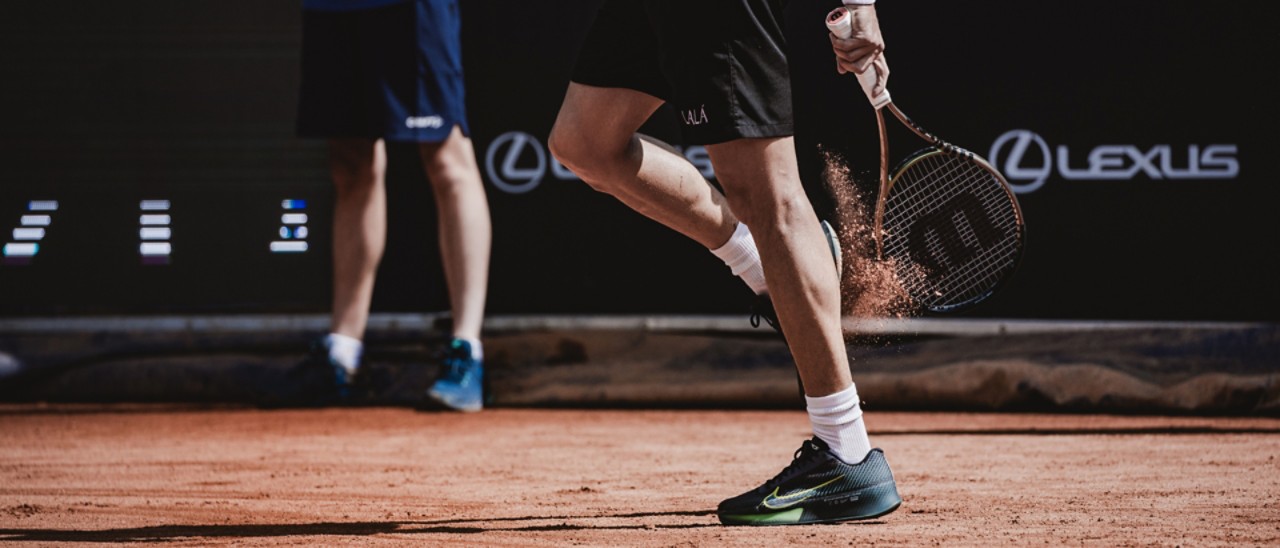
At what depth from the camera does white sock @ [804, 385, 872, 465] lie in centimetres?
263

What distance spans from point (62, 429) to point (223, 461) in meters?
0.99

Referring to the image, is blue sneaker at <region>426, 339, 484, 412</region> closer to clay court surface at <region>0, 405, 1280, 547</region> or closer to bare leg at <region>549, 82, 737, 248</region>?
clay court surface at <region>0, 405, 1280, 547</region>

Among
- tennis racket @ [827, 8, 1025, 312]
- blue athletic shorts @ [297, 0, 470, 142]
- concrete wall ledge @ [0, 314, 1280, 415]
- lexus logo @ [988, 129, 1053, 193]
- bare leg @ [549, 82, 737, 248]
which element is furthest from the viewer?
lexus logo @ [988, 129, 1053, 193]

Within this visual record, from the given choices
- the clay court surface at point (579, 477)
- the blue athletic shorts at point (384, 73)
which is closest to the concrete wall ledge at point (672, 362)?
the clay court surface at point (579, 477)

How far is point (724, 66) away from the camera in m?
2.54

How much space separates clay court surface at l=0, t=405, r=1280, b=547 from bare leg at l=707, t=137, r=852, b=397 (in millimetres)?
290

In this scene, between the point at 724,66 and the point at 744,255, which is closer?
the point at 724,66

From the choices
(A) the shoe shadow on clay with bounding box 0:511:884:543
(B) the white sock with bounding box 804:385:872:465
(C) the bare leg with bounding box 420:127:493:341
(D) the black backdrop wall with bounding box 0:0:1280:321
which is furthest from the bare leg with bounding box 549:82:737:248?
(D) the black backdrop wall with bounding box 0:0:1280:321

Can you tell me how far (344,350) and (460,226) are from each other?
20.9 inches

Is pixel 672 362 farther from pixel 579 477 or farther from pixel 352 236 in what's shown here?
pixel 579 477

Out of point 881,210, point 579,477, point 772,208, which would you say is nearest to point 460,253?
point 579,477

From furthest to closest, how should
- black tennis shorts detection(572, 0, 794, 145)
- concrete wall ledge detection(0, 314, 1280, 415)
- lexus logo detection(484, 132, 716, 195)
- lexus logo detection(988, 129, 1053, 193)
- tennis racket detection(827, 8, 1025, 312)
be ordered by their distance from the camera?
lexus logo detection(484, 132, 716, 195), lexus logo detection(988, 129, 1053, 193), concrete wall ledge detection(0, 314, 1280, 415), tennis racket detection(827, 8, 1025, 312), black tennis shorts detection(572, 0, 794, 145)

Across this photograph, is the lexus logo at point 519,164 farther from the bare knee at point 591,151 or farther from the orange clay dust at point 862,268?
the bare knee at point 591,151

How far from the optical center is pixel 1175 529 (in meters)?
2.49
